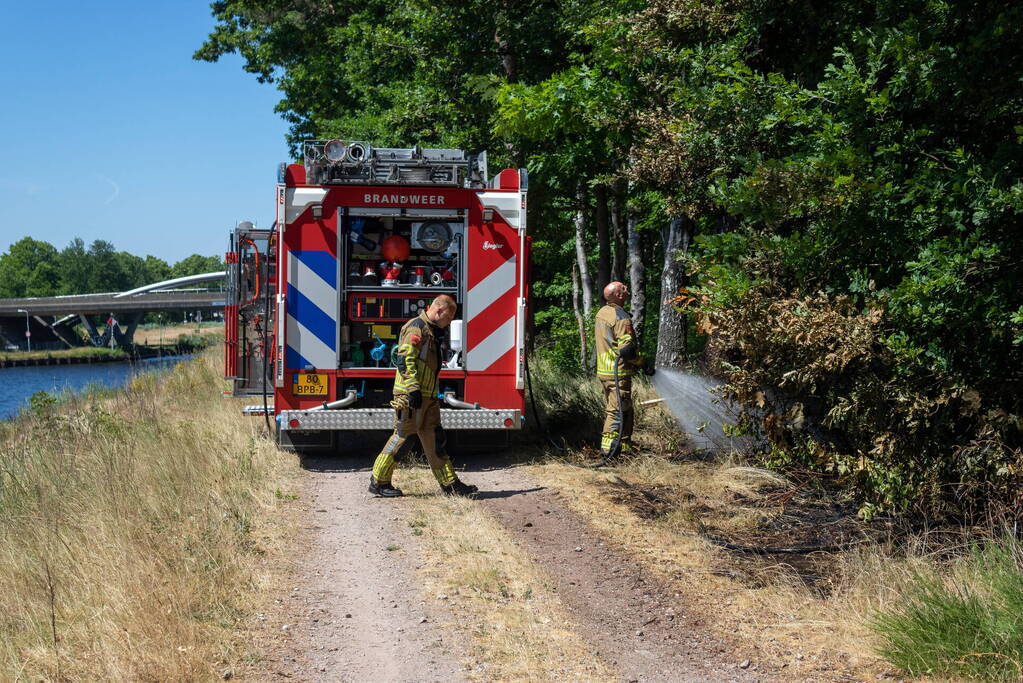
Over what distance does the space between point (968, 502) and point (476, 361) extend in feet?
16.2

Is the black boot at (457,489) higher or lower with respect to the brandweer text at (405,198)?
lower

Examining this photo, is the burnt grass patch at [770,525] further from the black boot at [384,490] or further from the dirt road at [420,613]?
the black boot at [384,490]

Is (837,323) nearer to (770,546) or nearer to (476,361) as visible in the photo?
(770,546)

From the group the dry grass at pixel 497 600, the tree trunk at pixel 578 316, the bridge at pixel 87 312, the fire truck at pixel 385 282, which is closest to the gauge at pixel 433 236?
the fire truck at pixel 385 282

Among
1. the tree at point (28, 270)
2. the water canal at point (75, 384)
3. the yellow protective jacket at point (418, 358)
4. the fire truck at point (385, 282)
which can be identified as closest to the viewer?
the yellow protective jacket at point (418, 358)

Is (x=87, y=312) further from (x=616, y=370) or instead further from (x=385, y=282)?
(x=616, y=370)

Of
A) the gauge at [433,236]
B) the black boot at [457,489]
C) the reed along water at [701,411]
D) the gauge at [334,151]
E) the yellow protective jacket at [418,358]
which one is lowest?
the black boot at [457,489]

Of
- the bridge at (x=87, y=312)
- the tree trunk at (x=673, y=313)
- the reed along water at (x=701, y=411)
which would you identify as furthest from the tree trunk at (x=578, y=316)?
the bridge at (x=87, y=312)

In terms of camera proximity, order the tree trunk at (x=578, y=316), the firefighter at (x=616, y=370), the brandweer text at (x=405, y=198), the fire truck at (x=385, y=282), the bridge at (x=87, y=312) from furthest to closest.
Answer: the bridge at (x=87, y=312), the tree trunk at (x=578, y=316), the brandweer text at (x=405, y=198), the fire truck at (x=385, y=282), the firefighter at (x=616, y=370)

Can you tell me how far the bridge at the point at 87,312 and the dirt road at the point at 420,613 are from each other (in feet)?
187

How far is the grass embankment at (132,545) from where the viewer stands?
473cm

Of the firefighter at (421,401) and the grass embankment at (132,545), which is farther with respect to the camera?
the firefighter at (421,401)

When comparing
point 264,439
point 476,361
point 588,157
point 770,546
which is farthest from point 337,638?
point 588,157

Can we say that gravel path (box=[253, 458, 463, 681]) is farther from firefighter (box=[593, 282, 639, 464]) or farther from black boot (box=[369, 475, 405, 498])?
firefighter (box=[593, 282, 639, 464])
